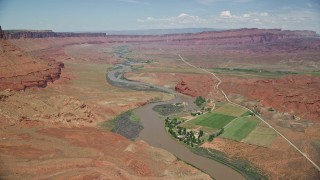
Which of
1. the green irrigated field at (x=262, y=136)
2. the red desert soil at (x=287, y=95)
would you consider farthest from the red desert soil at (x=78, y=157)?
the red desert soil at (x=287, y=95)

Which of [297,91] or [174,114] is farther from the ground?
[297,91]

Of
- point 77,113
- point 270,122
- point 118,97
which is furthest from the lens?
point 118,97

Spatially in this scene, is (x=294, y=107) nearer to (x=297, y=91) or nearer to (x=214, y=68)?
(x=297, y=91)

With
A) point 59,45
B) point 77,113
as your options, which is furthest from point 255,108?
point 59,45

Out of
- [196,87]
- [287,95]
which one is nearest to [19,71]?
[196,87]

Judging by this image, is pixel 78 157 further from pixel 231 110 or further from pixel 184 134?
pixel 231 110

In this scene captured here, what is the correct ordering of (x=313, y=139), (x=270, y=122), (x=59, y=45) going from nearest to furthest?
(x=313, y=139) → (x=270, y=122) → (x=59, y=45)

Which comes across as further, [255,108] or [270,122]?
[255,108]

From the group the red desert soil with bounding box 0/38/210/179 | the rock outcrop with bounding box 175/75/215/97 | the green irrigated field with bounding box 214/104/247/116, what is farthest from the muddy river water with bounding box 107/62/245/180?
the green irrigated field with bounding box 214/104/247/116
